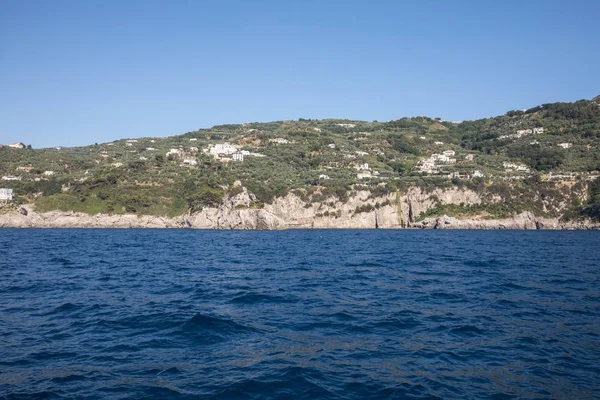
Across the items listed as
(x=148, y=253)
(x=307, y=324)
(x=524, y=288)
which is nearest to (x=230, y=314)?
(x=307, y=324)

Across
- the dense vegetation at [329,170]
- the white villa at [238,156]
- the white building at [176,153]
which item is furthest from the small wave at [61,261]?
the white building at [176,153]

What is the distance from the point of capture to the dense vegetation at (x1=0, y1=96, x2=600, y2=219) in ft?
293

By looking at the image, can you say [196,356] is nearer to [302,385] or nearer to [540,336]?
[302,385]

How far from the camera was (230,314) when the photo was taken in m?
15.7

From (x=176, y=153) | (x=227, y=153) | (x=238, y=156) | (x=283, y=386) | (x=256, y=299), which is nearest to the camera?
(x=283, y=386)

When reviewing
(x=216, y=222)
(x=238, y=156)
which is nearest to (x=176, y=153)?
(x=238, y=156)

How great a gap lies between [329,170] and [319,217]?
→ 2219 centimetres

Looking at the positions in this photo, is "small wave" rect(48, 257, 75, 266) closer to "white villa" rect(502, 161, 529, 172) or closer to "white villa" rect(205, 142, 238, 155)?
"white villa" rect(205, 142, 238, 155)

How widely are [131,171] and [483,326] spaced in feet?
323

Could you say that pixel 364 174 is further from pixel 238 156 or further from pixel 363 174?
pixel 238 156

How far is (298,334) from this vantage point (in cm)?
1332

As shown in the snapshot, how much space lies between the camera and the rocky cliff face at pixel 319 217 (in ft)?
278

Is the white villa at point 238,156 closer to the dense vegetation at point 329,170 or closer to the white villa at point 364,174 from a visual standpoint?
the dense vegetation at point 329,170

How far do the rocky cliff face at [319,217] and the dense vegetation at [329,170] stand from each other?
1.63 metres
